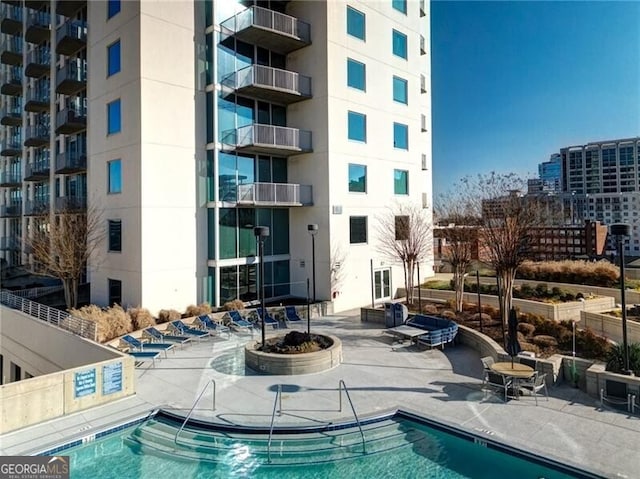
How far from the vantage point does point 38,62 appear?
28.0 meters

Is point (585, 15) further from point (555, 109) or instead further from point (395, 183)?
point (555, 109)

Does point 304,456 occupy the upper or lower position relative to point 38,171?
lower

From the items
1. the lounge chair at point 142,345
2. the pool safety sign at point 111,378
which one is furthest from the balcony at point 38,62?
the pool safety sign at point 111,378

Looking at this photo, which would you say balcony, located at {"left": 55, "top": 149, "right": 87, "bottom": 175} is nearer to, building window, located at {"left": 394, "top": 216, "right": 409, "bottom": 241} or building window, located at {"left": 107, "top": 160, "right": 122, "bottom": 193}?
Answer: building window, located at {"left": 107, "top": 160, "right": 122, "bottom": 193}

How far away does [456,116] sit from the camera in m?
46.3

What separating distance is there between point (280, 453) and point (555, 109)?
38753mm

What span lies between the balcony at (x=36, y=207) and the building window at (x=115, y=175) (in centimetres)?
766

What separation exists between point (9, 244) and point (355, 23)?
31367 mm

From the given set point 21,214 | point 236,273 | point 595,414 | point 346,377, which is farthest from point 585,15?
point 21,214

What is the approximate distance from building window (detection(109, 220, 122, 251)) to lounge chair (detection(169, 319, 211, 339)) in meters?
5.31

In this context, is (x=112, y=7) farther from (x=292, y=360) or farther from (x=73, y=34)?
(x=292, y=360)

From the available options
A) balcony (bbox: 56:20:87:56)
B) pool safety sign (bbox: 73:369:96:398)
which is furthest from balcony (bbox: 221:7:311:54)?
pool safety sign (bbox: 73:369:96:398)

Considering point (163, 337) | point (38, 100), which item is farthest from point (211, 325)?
point (38, 100)

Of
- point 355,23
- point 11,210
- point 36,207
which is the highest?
point 355,23
